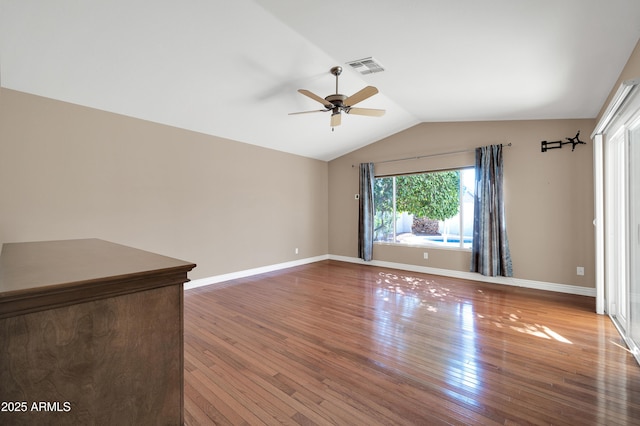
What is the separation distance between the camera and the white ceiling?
2.23 m

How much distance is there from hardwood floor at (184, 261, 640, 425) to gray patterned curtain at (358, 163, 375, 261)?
2.30 metres

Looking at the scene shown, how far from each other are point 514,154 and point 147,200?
18.5 ft

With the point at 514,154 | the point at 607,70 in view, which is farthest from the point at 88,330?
the point at 514,154

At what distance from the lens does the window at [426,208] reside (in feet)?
17.3

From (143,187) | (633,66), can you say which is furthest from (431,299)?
(143,187)

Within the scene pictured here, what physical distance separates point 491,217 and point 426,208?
4.08ft

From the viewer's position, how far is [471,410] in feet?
5.79

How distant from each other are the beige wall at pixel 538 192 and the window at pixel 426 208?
0.78 feet

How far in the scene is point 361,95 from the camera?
3.14 meters

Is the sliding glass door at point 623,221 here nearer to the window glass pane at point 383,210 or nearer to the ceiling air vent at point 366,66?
the ceiling air vent at point 366,66

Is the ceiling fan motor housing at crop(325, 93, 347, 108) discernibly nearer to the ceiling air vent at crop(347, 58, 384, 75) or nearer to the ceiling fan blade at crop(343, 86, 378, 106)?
the ceiling fan blade at crop(343, 86, 378, 106)

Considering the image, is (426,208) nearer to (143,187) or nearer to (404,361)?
(404,361)

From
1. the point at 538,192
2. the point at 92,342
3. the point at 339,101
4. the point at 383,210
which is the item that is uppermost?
the point at 339,101

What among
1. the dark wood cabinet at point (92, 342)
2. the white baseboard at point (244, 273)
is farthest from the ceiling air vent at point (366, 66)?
the white baseboard at point (244, 273)
